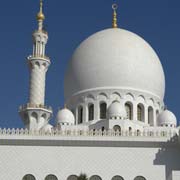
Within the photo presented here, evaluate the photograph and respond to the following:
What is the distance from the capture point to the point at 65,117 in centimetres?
2208

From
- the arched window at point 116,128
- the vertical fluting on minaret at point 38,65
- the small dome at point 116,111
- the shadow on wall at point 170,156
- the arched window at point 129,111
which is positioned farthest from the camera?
the arched window at point 129,111

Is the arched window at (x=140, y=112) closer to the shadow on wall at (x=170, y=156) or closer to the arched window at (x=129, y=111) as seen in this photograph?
the arched window at (x=129, y=111)

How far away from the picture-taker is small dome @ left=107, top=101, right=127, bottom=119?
21.1m

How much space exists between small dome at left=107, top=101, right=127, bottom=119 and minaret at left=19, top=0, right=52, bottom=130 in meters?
3.04

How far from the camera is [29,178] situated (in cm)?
1816

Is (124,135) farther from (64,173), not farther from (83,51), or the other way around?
(83,51)

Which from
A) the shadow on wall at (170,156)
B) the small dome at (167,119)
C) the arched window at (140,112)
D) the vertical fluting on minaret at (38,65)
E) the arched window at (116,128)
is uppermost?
the vertical fluting on minaret at (38,65)

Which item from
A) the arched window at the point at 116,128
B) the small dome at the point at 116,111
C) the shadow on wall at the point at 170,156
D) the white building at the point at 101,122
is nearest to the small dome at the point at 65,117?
the white building at the point at 101,122

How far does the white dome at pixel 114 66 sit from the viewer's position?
23.1m

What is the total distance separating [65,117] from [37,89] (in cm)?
189

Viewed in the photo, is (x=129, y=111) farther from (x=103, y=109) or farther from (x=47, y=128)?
(x=47, y=128)

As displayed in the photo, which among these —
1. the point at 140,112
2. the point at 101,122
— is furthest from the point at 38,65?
the point at 140,112

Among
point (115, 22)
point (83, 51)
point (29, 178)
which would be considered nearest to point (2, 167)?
point (29, 178)

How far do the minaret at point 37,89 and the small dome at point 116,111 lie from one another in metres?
3.04
